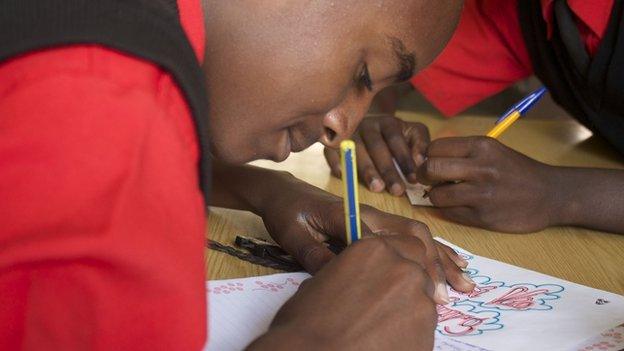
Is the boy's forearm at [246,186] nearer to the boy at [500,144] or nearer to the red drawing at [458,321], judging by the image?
the boy at [500,144]

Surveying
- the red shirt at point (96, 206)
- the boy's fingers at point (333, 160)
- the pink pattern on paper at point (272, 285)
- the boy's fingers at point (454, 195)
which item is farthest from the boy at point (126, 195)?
the boy's fingers at point (333, 160)

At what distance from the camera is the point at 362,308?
67 cm

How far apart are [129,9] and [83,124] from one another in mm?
93

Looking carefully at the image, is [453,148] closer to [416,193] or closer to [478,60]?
[416,193]

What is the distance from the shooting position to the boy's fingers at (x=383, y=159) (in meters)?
1.13

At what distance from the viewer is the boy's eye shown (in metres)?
0.80

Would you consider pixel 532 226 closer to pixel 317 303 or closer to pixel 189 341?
pixel 317 303

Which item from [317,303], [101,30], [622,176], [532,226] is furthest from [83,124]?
[622,176]

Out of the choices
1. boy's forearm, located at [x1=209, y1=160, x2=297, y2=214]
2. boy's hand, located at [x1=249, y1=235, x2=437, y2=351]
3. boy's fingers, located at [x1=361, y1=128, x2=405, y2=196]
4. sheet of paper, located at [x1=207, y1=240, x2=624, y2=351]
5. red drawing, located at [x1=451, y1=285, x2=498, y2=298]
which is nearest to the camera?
boy's hand, located at [x1=249, y1=235, x2=437, y2=351]

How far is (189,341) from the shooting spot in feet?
1.79

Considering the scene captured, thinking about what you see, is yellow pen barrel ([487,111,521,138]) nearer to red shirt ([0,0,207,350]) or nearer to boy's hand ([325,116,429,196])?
boy's hand ([325,116,429,196])

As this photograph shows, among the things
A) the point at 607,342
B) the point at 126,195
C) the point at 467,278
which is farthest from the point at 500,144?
the point at 126,195

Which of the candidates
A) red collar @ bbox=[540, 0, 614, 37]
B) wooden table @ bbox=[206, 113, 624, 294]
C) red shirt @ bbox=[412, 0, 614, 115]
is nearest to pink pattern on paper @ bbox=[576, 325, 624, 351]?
wooden table @ bbox=[206, 113, 624, 294]

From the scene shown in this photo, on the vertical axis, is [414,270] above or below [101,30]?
below
